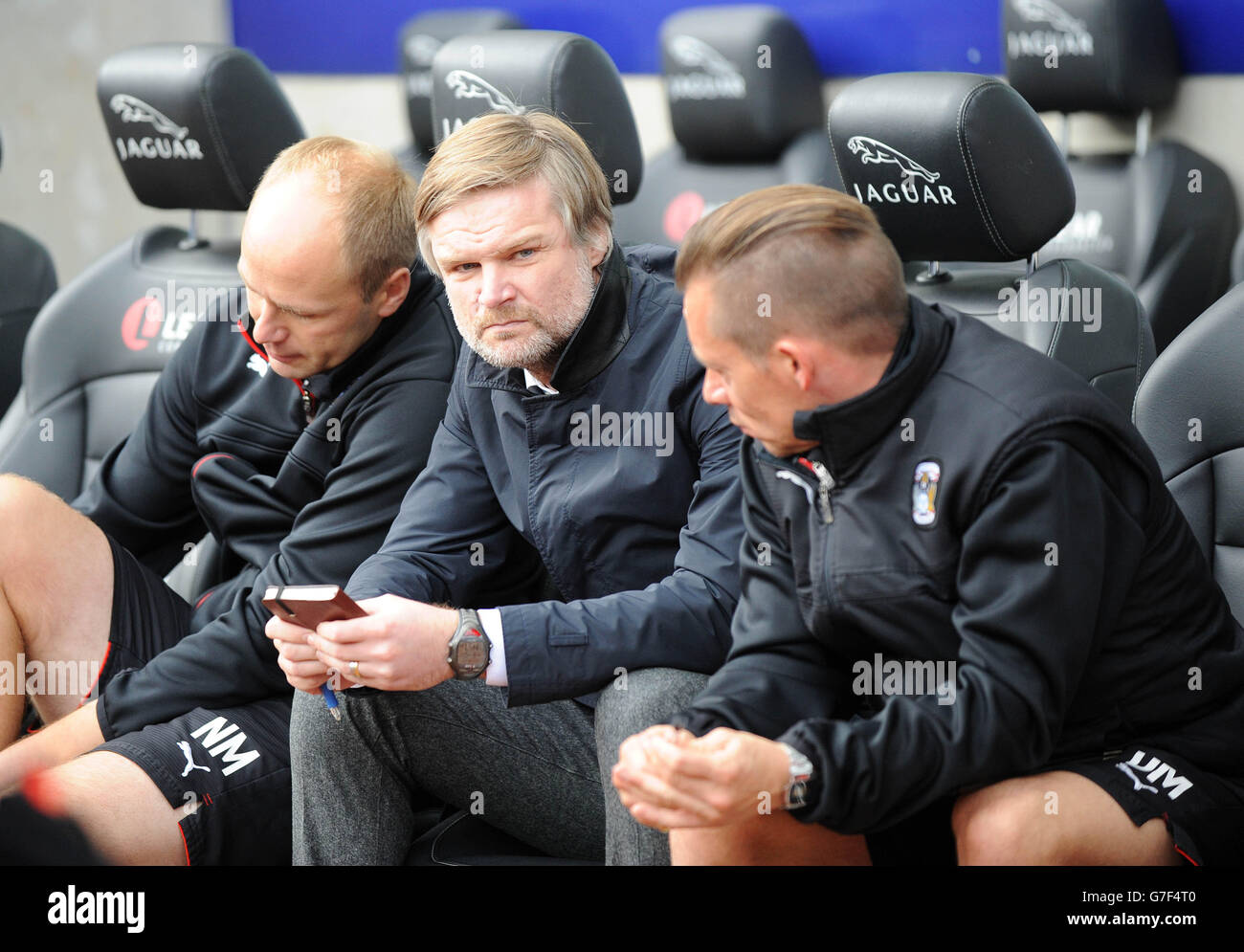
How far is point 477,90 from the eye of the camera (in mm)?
2240

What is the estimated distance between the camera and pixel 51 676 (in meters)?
2.00

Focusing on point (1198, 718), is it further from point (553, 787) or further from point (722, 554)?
point (553, 787)

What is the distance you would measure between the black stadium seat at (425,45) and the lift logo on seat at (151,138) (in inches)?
62.6

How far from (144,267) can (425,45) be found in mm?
2058

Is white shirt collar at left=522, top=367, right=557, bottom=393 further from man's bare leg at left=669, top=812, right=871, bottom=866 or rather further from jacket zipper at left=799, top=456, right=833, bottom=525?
man's bare leg at left=669, top=812, right=871, bottom=866

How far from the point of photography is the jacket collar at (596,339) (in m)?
1.73

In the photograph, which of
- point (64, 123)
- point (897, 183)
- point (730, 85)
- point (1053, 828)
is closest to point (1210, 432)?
point (897, 183)

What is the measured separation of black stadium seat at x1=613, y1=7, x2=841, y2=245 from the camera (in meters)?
3.62

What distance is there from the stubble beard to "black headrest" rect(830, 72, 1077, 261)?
482 mm

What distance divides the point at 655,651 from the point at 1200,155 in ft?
8.50

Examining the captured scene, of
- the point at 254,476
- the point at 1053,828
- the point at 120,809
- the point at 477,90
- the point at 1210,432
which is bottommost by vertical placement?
the point at 120,809

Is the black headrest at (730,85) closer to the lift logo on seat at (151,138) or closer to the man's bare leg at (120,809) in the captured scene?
the lift logo on seat at (151,138)

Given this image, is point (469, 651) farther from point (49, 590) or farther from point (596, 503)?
point (49, 590)
